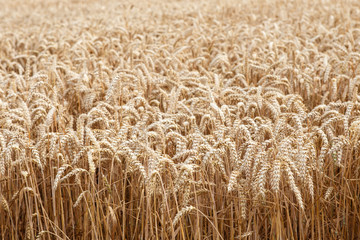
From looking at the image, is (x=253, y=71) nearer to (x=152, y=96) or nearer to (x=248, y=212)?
(x=152, y=96)

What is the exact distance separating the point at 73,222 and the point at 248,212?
0.96 metres

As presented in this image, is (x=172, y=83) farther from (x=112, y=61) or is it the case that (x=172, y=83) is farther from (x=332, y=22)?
(x=332, y=22)

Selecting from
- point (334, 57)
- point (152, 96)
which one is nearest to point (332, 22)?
point (334, 57)

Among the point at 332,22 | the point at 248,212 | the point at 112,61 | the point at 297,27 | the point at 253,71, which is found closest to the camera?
the point at 248,212

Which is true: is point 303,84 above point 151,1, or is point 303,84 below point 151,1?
below

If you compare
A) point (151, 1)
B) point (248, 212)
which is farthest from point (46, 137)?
point (151, 1)

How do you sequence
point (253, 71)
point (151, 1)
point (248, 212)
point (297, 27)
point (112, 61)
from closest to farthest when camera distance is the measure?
point (248, 212), point (253, 71), point (112, 61), point (297, 27), point (151, 1)

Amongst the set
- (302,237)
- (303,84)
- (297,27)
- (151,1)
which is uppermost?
(151,1)

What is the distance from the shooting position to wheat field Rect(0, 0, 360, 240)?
1.96m

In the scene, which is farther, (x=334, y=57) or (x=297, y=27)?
(x=297, y=27)

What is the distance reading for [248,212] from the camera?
7.21 ft

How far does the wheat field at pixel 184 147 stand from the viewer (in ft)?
6.44

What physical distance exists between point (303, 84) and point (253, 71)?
23.5 inches

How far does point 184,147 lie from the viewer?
212 centimetres
